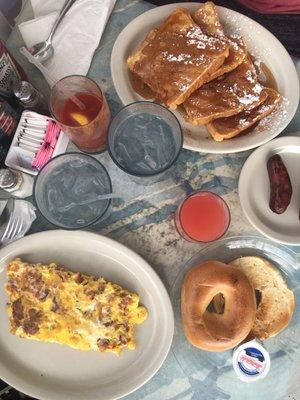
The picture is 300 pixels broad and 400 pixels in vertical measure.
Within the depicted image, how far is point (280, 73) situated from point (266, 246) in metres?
0.46

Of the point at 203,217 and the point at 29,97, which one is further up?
the point at 29,97

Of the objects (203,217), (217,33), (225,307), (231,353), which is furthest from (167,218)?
(217,33)

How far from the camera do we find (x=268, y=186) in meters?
1.33

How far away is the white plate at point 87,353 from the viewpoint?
125 centimetres

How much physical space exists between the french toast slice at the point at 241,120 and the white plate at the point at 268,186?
75 mm

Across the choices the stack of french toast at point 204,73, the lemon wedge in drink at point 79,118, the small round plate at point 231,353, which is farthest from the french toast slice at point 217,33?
the small round plate at point 231,353

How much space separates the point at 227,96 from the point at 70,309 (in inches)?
26.4

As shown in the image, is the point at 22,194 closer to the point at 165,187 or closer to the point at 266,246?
the point at 165,187

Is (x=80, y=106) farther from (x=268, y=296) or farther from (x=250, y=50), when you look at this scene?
(x=268, y=296)

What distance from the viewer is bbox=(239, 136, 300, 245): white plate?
131 cm

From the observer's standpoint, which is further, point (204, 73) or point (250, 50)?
point (250, 50)

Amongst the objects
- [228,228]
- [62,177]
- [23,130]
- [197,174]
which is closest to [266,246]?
[228,228]

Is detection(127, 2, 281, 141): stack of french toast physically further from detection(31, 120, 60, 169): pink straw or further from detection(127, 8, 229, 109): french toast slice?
detection(31, 120, 60, 169): pink straw

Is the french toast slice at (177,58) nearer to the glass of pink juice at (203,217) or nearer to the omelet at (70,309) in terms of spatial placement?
the glass of pink juice at (203,217)
